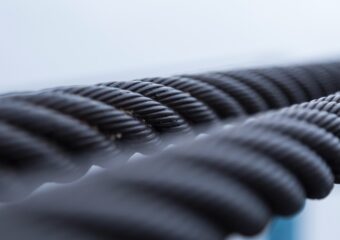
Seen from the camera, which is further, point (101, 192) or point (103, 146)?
point (103, 146)

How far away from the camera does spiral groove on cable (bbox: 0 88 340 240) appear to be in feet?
0.43

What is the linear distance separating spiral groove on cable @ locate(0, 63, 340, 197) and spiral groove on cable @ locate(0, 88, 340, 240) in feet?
0.04

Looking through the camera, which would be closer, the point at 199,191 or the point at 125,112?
the point at 199,191

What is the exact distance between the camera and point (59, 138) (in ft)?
0.78

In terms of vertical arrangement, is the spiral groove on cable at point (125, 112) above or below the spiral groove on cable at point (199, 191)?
below

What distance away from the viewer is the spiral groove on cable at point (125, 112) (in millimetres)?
234

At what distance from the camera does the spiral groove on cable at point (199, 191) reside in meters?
0.13

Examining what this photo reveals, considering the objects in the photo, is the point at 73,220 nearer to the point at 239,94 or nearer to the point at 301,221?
the point at 239,94

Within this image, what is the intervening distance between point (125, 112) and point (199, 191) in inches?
4.8

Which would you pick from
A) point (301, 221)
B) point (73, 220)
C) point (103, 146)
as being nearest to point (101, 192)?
point (73, 220)

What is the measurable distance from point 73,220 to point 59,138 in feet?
0.36

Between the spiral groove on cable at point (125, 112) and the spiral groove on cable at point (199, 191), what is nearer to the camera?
the spiral groove on cable at point (199, 191)

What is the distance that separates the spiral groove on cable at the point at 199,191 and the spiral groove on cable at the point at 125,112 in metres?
0.01

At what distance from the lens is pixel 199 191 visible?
6.1 inches
